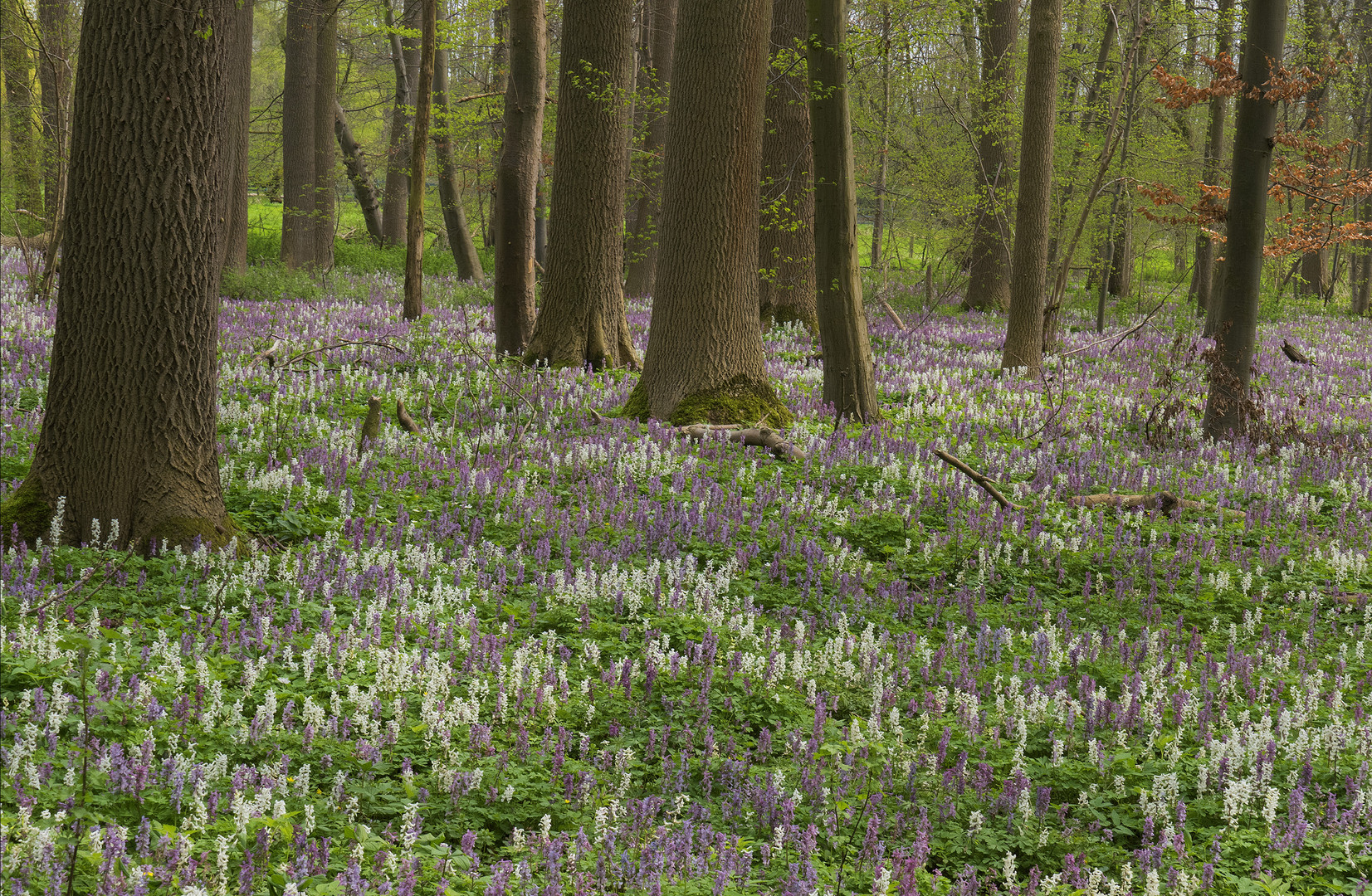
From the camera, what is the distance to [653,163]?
25.7 metres

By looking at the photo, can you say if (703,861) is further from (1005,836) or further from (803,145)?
(803,145)

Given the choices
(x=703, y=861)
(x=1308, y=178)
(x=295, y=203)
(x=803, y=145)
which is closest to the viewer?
(x=703, y=861)

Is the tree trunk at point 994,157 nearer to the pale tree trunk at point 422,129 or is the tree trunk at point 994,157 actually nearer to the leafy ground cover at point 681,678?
the pale tree trunk at point 422,129

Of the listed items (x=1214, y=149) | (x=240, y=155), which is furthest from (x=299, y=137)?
(x=1214, y=149)

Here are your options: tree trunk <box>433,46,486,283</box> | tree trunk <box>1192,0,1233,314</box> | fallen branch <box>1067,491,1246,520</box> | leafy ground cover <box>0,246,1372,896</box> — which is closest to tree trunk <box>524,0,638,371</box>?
leafy ground cover <box>0,246,1372,896</box>

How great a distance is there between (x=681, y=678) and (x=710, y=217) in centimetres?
671

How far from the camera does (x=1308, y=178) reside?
1390cm

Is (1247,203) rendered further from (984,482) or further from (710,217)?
(710,217)

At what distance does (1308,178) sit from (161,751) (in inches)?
606

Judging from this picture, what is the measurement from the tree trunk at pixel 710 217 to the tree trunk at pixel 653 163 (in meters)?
13.2

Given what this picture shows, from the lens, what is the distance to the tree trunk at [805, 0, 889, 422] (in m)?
10.6

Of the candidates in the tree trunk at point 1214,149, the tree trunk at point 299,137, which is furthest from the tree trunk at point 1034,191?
the tree trunk at point 299,137

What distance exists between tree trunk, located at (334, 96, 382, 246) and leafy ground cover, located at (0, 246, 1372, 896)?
25624 millimetres

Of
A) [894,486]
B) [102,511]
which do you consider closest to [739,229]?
[894,486]
